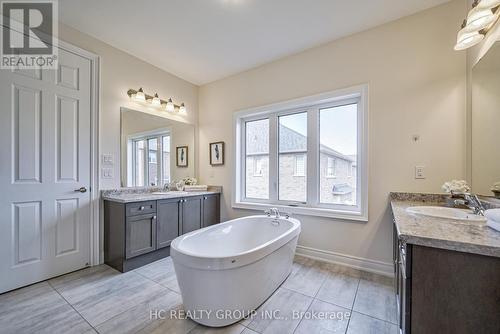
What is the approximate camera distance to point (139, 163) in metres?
2.93

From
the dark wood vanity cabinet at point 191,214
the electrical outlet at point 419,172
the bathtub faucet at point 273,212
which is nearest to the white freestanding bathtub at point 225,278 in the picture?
the bathtub faucet at point 273,212

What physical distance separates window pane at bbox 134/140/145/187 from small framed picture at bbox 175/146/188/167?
1.89 ft

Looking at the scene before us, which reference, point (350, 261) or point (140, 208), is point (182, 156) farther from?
point (350, 261)

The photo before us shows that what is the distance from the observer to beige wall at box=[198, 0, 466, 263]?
1926 mm

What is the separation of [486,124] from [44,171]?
13.0ft

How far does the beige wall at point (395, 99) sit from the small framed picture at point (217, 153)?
4.55ft

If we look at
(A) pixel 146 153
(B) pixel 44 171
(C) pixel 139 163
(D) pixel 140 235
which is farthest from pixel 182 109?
(D) pixel 140 235

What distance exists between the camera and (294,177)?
9.56 ft

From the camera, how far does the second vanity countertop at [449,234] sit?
2.71 feet

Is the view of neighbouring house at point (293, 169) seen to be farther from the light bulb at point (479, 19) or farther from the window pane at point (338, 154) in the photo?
the light bulb at point (479, 19)

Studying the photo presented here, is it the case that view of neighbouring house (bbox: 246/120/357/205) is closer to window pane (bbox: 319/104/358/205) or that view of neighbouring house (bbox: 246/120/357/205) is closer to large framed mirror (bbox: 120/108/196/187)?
window pane (bbox: 319/104/358/205)

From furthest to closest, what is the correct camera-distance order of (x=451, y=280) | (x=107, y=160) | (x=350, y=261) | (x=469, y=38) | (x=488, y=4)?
1. (x=107, y=160)
2. (x=350, y=261)
3. (x=469, y=38)
4. (x=488, y=4)
5. (x=451, y=280)

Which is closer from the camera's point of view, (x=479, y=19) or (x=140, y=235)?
(x=479, y=19)

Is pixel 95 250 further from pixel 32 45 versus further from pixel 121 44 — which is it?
pixel 121 44
